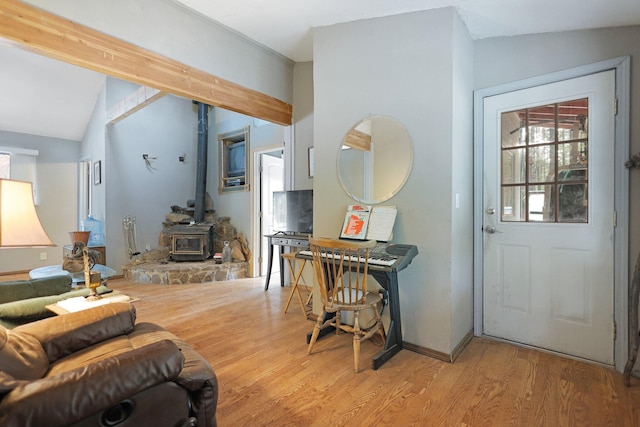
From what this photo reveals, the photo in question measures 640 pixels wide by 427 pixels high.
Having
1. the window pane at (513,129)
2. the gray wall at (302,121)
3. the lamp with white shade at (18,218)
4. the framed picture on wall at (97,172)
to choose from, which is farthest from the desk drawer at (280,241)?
the framed picture on wall at (97,172)

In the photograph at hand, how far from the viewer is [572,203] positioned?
7.61 ft

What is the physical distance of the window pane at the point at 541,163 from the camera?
2.41m

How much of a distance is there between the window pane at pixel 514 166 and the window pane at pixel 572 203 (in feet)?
0.92

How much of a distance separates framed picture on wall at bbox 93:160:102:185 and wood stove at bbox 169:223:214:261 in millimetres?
1464

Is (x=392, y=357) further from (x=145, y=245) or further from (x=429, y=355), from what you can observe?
(x=145, y=245)

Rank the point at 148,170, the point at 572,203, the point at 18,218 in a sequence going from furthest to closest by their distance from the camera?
the point at 148,170
the point at 572,203
the point at 18,218

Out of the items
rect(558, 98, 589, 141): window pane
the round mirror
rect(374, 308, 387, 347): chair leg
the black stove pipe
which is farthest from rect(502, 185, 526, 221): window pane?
the black stove pipe

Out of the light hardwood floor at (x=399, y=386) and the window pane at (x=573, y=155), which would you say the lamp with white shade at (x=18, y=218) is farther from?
the window pane at (x=573, y=155)

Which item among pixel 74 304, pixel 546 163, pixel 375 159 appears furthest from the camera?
pixel 375 159

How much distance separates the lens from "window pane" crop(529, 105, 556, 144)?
2.40 m

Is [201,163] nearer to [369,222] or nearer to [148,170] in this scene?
[148,170]

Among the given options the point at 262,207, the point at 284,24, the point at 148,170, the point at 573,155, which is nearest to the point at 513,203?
the point at 573,155

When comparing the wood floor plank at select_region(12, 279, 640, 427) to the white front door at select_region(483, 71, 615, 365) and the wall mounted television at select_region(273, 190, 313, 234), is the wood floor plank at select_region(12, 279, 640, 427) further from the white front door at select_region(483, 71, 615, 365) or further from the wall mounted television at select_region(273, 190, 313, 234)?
the wall mounted television at select_region(273, 190, 313, 234)

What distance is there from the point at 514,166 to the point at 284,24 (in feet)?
8.30
